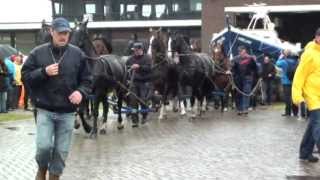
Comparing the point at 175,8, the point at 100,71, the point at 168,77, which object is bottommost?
the point at 168,77

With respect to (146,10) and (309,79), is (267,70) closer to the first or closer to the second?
(309,79)

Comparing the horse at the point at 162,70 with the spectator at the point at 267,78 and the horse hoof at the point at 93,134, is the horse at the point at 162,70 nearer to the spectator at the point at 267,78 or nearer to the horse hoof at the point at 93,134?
the horse hoof at the point at 93,134

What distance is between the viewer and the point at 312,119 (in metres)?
11.2

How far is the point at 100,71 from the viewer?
52.6 feet

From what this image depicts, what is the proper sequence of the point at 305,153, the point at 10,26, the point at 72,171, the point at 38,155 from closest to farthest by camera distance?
the point at 38,155 < the point at 72,171 < the point at 305,153 < the point at 10,26

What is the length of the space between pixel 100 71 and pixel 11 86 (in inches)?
345

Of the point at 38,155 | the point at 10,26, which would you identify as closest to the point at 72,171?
the point at 38,155

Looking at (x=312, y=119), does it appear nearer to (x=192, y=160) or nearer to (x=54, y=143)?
(x=192, y=160)

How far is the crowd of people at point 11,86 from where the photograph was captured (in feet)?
75.3

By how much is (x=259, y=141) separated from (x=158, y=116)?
6.37 meters

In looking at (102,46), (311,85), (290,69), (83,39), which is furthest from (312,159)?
(290,69)

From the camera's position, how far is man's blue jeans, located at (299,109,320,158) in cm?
1108

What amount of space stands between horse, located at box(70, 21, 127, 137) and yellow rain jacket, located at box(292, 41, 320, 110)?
5466 mm

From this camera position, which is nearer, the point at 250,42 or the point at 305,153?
the point at 305,153
